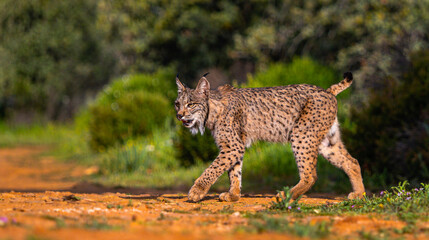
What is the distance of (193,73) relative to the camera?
21.0m

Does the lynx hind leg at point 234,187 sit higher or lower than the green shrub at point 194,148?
lower

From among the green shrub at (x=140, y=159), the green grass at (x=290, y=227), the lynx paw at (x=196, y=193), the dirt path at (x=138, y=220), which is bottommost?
the green grass at (x=290, y=227)

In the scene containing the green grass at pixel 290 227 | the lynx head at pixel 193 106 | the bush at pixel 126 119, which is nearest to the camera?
the green grass at pixel 290 227

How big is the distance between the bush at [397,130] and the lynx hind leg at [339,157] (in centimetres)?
159

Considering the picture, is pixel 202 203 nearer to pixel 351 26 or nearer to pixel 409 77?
pixel 409 77

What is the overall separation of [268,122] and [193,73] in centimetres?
1401

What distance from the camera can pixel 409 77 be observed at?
977 cm

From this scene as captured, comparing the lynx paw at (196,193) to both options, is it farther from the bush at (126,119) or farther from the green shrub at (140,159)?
the bush at (126,119)

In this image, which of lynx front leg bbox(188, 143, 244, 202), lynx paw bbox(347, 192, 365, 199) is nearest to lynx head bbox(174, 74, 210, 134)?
lynx front leg bbox(188, 143, 244, 202)

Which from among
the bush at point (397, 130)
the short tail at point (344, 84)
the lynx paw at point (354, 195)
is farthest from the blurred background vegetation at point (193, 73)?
the short tail at point (344, 84)

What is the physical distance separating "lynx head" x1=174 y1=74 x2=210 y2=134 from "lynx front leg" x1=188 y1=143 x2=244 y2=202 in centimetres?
49

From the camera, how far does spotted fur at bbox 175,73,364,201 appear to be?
6.74 metres

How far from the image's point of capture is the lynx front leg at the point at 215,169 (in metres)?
6.36

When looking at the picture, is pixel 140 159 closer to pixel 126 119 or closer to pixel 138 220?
pixel 126 119
